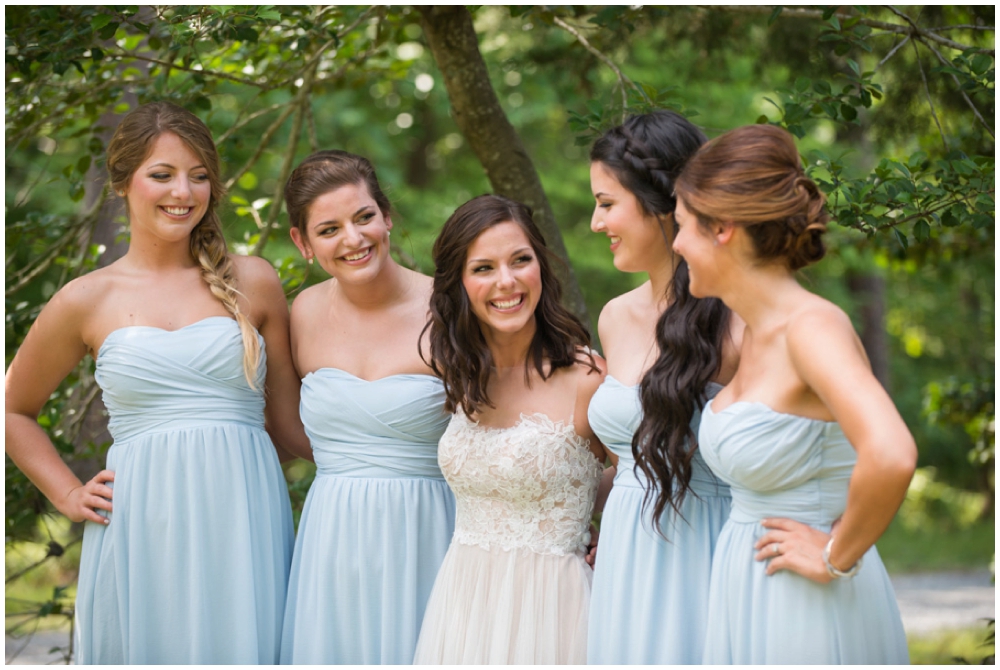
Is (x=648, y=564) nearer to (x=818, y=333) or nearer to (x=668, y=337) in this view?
(x=668, y=337)

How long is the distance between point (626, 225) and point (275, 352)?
146cm

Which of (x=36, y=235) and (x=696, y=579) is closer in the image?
(x=696, y=579)

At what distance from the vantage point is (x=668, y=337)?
2.82m

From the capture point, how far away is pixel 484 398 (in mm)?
3129

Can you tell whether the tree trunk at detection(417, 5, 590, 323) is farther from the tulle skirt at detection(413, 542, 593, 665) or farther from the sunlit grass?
the sunlit grass

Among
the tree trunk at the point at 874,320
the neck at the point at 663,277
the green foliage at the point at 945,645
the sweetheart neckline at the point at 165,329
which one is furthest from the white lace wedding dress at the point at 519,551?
the tree trunk at the point at 874,320

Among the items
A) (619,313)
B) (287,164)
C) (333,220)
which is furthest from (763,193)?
(287,164)

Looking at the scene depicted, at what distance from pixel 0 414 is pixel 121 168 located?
103 centimetres

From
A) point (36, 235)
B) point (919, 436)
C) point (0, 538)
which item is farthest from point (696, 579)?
point (919, 436)

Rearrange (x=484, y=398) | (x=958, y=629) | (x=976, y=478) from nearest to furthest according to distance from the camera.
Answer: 1. (x=484, y=398)
2. (x=958, y=629)
3. (x=976, y=478)

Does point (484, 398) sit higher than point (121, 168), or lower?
lower

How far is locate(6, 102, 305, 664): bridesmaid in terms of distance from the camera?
10.6 feet

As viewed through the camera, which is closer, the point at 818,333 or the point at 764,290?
the point at 818,333

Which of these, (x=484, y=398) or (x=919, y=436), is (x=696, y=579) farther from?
(x=919, y=436)
